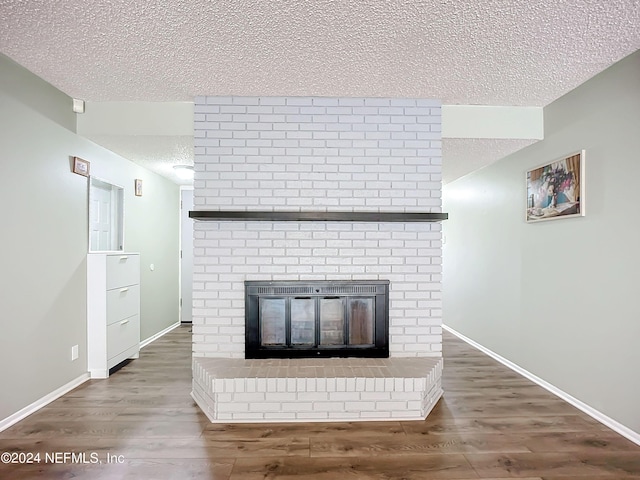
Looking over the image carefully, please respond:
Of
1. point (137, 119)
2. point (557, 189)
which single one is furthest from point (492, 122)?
point (137, 119)

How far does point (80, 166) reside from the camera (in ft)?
10.9

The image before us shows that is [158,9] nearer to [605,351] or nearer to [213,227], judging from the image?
[213,227]

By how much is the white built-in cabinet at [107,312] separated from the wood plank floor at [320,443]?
0.46m

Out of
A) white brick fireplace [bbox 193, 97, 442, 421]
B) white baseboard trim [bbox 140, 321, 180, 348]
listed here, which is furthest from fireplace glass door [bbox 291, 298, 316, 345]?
white baseboard trim [bbox 140, 321, 180, 348]

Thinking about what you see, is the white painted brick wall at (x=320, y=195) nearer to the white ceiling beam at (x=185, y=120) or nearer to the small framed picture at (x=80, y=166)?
the white ceiling beam at (x=185, y=120)

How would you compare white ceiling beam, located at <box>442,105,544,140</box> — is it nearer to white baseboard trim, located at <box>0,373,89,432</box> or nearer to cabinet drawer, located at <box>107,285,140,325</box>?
cabinet drawer, located at <box>107,285,140,325</box>

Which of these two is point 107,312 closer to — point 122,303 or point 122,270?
point 122,303

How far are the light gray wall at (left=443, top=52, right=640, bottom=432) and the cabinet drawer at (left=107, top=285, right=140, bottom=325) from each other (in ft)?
13.2

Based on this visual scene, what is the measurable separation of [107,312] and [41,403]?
0.90 m

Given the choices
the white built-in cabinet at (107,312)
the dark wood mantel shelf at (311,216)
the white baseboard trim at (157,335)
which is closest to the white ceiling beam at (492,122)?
the dark wood mantel shelf at (311,216)

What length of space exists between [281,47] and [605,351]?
120 inches

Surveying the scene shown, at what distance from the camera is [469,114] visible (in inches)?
129

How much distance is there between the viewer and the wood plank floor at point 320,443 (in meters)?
2.03

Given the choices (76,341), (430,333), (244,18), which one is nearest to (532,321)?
(430,333)
